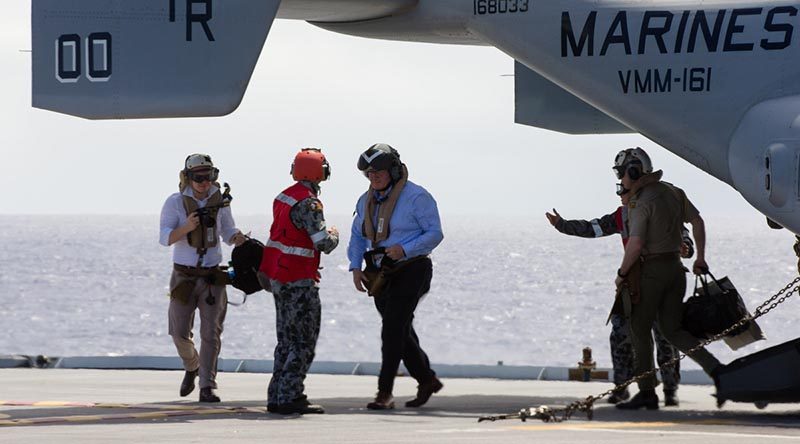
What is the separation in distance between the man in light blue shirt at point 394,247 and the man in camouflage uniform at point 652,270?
1.39m

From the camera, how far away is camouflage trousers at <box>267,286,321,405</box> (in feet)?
37.8

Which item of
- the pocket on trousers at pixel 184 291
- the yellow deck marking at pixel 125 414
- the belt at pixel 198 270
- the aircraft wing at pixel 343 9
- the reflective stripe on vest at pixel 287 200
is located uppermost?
the aircraft wing at pixel 343 9

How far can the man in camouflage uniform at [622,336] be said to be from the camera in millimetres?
12664

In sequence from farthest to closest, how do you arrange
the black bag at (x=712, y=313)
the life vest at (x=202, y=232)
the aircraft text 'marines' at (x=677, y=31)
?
the life vest at (x=202, y=232), the aircraft text 'marines' at (x=677, y=31), the black bag at (x=712, y=313)

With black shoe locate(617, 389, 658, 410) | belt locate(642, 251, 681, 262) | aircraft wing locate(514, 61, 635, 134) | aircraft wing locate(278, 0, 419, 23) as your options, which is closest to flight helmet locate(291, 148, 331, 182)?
aircraft wing locate(278, 0, 419, 23)

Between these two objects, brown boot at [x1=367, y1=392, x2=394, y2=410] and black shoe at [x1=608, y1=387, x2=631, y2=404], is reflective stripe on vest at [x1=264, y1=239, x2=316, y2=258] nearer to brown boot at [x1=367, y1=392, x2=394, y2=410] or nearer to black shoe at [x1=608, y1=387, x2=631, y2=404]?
brown boot at [x1=367, y1=392, x2=394, y2=410]

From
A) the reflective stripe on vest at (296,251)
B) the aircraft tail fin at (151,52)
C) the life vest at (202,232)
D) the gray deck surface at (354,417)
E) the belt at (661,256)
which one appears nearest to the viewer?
the gray deck surface at (354,417)

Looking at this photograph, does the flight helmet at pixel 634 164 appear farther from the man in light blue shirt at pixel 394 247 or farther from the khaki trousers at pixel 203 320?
the khaki trousers at pixel 203 320

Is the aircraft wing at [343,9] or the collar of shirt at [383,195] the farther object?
the aircraft wing at [343,9]

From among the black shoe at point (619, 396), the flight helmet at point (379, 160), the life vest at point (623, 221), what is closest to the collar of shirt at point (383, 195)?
the flight helmet at point (379, 160)

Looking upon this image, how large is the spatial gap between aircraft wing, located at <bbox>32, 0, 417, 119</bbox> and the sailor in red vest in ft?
3.82

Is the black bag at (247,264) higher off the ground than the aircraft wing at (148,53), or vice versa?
the aircraft wing at (148,53)

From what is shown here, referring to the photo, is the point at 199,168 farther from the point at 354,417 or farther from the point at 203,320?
the point at 354,417

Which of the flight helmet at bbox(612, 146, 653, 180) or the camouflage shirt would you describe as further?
the flight helmet at bbox(612, 146, 653, 180)
